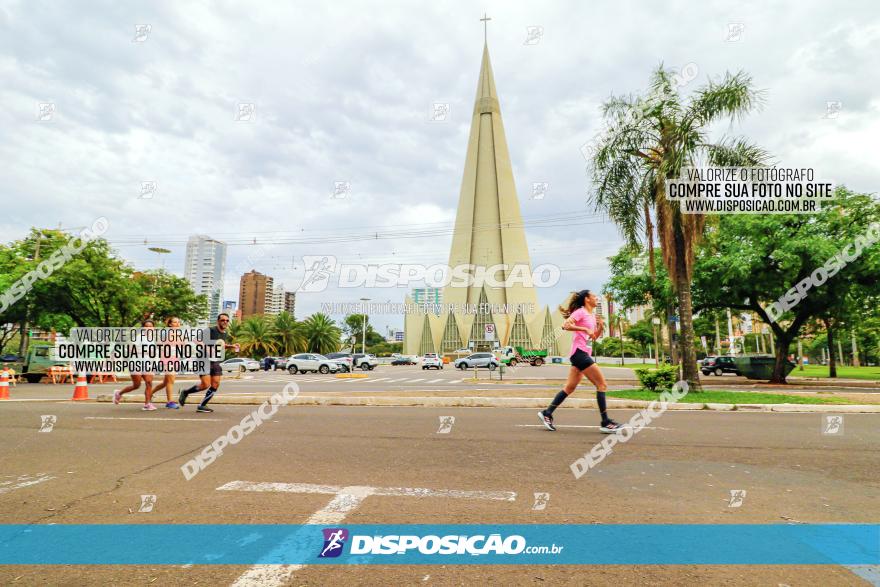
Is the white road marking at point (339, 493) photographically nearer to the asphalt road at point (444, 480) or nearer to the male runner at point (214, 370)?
the asphalt road at point (444, 480)

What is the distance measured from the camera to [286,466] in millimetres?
4754

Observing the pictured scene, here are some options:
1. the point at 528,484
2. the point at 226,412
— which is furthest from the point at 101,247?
the point at 528,484

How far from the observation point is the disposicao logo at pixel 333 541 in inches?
107

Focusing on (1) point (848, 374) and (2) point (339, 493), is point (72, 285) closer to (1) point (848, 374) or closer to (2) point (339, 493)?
(2) point (339, 493)

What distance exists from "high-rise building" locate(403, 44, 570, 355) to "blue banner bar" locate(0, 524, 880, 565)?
3291 inches

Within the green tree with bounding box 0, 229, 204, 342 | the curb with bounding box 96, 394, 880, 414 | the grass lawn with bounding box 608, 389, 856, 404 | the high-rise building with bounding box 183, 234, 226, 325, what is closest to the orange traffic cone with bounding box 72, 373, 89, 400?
the curb with bounding box 96, 394, 880, 414

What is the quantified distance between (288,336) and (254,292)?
42.7m

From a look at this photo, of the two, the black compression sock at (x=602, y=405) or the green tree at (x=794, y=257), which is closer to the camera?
the black compression sock at (x=602, y=405)

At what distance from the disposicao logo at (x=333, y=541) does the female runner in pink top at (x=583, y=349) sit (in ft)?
14.4

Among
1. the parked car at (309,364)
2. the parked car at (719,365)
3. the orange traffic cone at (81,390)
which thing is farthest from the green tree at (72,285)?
the parked car at (719,365)

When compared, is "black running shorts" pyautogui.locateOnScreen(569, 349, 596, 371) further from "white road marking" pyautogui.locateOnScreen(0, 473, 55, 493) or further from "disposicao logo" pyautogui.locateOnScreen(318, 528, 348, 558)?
"white road marking" pyautogui.locateOnScreen(0, 473, 55, 493)

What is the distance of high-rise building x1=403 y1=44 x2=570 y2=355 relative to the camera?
290ft

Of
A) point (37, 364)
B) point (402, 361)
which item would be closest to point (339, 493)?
point (37, 364)

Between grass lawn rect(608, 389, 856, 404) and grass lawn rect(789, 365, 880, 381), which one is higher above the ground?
grass lawn rect(608, 389, 856, 404)
